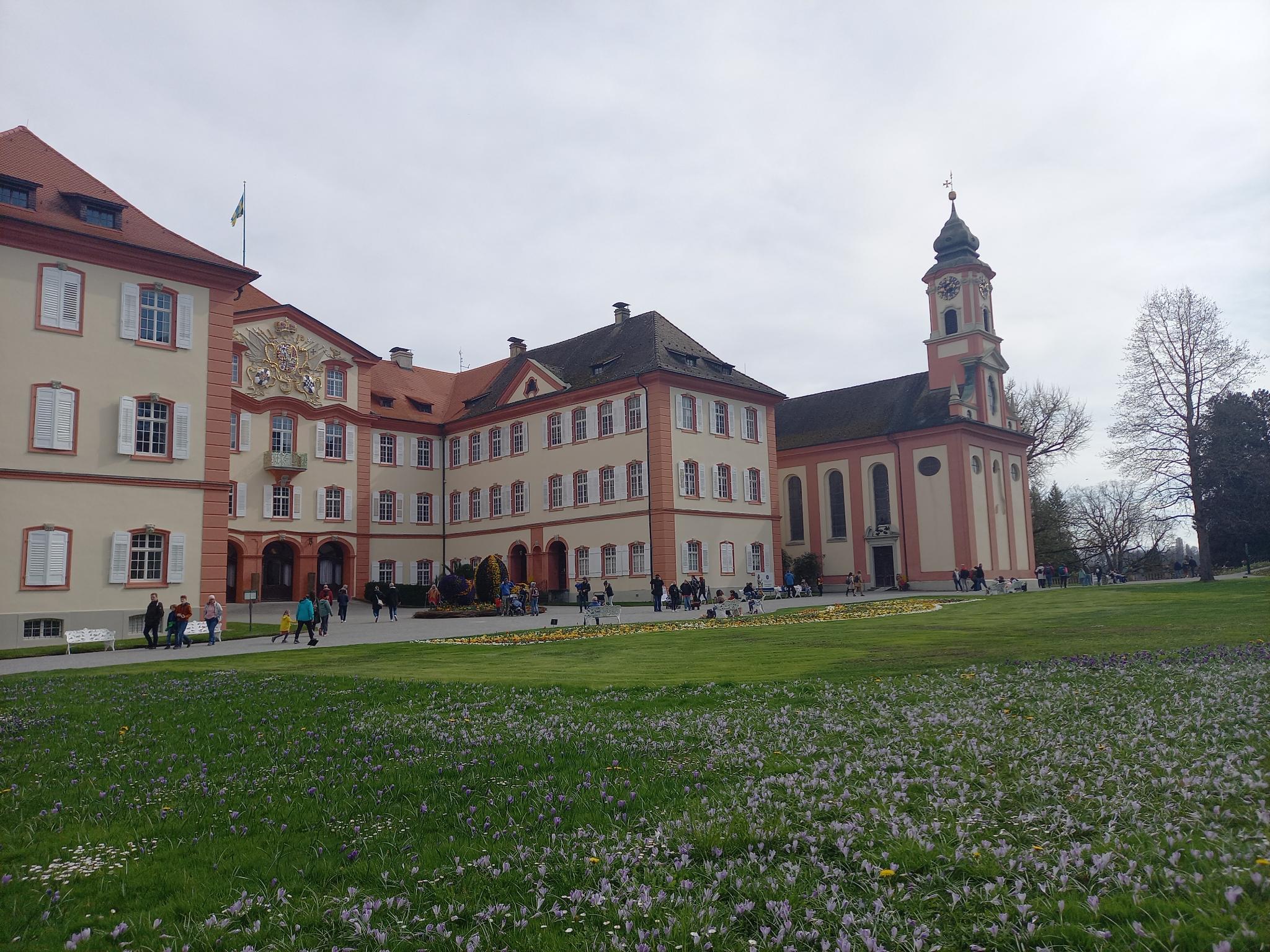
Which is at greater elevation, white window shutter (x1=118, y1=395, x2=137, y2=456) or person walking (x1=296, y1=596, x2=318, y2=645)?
white window shutter (x1=118, y1=395, x2=137, y2=456)

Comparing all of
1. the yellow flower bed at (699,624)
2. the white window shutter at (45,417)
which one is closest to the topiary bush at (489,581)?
the yellow flower bed at (699,624)

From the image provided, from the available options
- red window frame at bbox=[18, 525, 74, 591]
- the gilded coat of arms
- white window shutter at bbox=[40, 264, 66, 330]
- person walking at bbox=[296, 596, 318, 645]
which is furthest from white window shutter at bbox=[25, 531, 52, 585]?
the gilded coat of arms

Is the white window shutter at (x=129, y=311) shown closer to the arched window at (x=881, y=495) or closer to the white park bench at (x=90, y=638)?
the white park bench at (x=90, y=638)

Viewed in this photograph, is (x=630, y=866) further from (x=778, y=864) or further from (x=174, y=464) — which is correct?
(x=174, y=464)

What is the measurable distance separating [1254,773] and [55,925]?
6.95m

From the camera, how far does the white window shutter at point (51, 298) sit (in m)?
29.9

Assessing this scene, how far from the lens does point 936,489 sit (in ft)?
178

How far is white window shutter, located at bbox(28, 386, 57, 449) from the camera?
29500 millimetres

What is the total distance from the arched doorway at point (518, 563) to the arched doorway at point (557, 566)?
77.9 inches

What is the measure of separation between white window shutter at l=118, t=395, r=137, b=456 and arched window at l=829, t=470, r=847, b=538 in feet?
134

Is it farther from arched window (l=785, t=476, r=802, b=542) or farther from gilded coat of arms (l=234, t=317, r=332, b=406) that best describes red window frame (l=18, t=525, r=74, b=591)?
arched window (l=785, t=476, r=802, b=542)

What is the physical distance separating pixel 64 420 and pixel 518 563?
27.9m

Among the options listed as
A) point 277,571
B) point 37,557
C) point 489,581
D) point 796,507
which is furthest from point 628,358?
point 37,557

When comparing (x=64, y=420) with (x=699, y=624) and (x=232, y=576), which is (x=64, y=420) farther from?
(x=699, y=624)
